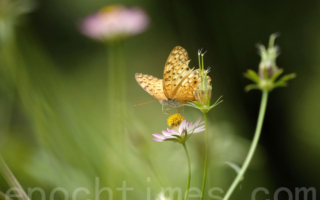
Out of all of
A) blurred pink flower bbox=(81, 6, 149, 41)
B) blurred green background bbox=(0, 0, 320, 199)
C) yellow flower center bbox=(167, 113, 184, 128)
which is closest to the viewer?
yellow flower center bbox=(167, 113, 184, 128)

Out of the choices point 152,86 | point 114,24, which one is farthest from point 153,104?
point 152,86

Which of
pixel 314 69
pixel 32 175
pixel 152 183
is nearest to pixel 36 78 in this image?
pixel 32 175

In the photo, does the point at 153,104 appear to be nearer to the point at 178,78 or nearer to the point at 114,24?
the point at 114,24

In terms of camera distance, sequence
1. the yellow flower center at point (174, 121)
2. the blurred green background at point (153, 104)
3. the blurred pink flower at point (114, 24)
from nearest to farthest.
Answer: 1. the yellow flower center at point (174, 121)
2. the blurred green background at point (153, 104)
3. the blurred pink flower at point (114, 24)

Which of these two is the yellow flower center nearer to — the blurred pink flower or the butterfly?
the butterfly

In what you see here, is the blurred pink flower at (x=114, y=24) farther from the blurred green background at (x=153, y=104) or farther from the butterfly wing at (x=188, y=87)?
the butterfly wing at (x=188, y=87)

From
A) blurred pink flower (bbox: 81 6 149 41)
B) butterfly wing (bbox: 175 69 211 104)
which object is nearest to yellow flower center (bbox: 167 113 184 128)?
butterfly wing (bbox: 175 69 211 104)

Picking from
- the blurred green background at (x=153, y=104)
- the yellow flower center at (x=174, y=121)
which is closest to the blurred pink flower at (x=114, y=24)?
the blurred green background at (x=153, y=104)
